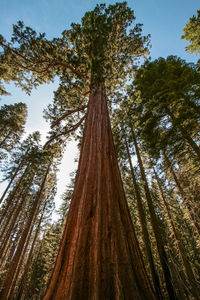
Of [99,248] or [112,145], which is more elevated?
[112,145]

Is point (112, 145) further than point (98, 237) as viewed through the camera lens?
Yes

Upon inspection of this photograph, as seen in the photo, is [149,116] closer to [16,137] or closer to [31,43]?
[31,43]

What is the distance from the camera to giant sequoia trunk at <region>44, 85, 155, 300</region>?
1161 mm

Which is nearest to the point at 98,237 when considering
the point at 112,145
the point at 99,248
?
the point at 99,248

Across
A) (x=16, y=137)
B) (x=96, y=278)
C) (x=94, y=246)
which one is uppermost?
(x=16, y=137)

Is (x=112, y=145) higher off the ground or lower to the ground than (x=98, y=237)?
higher

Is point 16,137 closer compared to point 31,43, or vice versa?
point 31,43

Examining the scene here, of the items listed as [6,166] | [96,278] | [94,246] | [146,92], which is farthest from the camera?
[6,166]

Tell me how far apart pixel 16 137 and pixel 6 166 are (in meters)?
3.22

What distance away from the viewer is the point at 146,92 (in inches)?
269

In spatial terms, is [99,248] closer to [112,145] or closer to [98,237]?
[98,237]

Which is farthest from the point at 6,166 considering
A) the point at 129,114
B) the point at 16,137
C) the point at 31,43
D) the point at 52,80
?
the point at 129,114

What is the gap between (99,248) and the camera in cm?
134

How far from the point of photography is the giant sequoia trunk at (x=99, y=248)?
1.16 m
